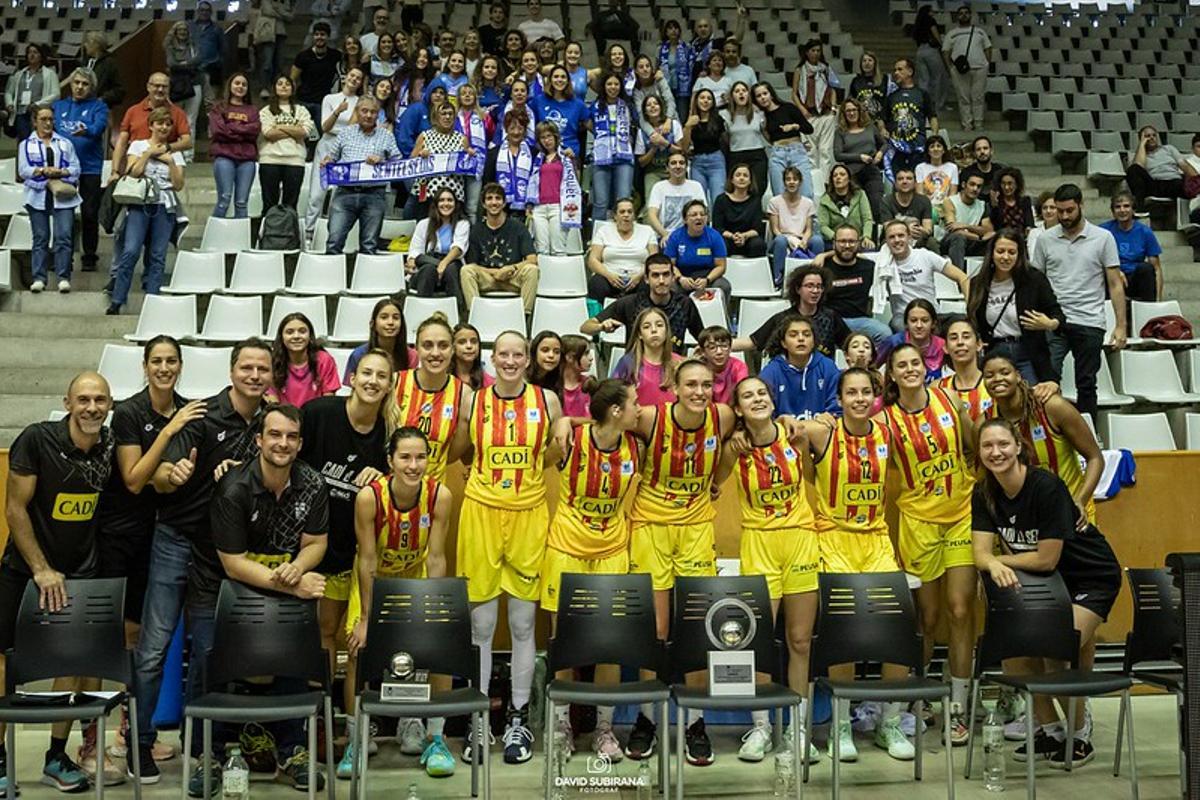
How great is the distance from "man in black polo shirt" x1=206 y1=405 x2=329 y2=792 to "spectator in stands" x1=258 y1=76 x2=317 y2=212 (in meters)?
5.75

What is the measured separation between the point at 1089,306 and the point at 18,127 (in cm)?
978

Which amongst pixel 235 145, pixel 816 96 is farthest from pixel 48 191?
pixel 816 96

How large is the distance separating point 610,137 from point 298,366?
5007mm

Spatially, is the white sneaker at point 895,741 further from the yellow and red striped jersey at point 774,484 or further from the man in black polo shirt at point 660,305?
the man in black polo shirt at point 660,305

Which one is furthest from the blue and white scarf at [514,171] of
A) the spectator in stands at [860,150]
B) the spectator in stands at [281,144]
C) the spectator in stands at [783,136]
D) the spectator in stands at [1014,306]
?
the spectator in stands at [1014,306]

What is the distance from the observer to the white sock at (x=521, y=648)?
589 centimetres

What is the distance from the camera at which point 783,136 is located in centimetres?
1116

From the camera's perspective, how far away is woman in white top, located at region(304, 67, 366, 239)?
10539mm

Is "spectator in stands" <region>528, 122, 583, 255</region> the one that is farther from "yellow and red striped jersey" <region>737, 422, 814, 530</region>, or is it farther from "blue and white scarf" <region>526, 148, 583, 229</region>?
"yellow and red striped jersey" <region>737, 422, 814, 530</region>

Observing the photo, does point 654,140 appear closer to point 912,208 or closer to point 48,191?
point 912,208

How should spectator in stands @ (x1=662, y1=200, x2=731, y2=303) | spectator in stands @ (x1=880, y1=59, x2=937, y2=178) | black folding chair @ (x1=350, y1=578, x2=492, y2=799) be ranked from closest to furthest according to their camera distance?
black folding chair @ (x1=350, y1=578, x2=492, y2=799) → spectator in stands @ (x1=662, y1=200, x2=731, y2=303) → spectator in stands @ (x1=880, y1=59, x2=937, y2=178)

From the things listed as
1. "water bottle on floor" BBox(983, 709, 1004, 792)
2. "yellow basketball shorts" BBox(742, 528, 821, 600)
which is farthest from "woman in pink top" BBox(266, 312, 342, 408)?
"water bottle on floor" BBox(983, 709, 1004, 792)

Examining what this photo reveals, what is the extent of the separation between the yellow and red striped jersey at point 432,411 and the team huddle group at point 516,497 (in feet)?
0.03

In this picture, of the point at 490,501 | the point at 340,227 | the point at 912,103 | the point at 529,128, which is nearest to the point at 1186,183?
the point at 912,103
